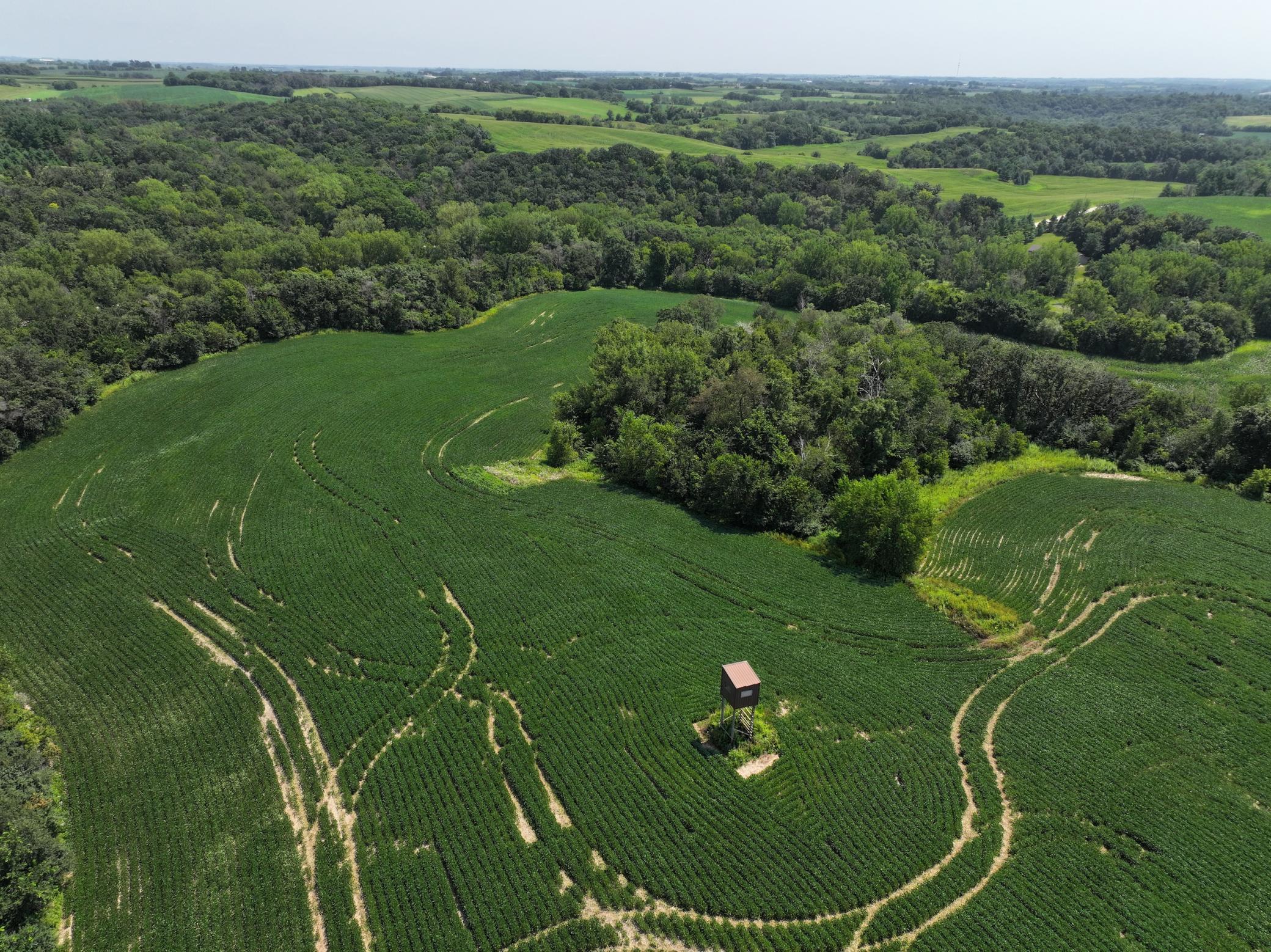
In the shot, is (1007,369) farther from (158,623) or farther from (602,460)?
(158,623)

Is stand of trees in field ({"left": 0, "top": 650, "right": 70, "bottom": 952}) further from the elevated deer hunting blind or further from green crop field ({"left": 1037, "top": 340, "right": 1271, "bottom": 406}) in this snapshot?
green crop field ({"left": 1037, "top": 340, "right": 1271, "bottom": 406})

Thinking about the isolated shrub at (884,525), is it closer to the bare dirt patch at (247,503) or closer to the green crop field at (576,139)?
the bare dirt patch at (247,503)

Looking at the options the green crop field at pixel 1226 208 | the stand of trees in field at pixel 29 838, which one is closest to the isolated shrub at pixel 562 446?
the stand of trees in field at pixel 29 838

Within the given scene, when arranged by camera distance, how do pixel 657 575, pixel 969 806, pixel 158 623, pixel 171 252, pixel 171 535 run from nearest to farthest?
pixel 969 806
pixel 158 623
pixel 657 575
pixel 171 535
pixel 171 252

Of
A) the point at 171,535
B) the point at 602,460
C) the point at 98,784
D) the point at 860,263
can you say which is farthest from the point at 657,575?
the point at 860,263

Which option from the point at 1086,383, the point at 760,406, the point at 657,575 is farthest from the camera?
the point at 1086,383

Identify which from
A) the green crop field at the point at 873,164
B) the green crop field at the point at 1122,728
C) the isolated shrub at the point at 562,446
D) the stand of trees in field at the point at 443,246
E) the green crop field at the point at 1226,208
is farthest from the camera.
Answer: the green crop field at the point at 873,164

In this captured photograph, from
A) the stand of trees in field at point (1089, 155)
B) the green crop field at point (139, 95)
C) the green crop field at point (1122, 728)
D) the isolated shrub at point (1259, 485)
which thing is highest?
the green crop field at point (139, 95)

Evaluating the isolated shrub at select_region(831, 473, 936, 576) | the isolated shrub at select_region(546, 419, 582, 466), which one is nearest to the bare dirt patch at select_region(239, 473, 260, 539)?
the isolated shrub at select_region(546, 419, 582, 466)
